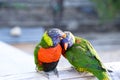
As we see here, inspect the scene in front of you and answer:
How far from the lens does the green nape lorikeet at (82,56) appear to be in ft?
4.53

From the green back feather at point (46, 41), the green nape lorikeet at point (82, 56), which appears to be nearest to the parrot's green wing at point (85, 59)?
the green nape lorikeet at point (82, 56)

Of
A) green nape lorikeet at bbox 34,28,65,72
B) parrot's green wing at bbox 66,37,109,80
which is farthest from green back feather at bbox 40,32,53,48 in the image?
parrot's green wing at bbox 66,37,109,80

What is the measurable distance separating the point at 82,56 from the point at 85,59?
0.02 metres

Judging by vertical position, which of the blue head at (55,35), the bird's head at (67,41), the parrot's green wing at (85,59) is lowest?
the parrot's green wing at (85,59)

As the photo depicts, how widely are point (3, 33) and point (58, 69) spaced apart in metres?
2.34

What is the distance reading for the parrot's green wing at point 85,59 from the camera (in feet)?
4.53

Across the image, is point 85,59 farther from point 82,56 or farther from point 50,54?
point 50,54

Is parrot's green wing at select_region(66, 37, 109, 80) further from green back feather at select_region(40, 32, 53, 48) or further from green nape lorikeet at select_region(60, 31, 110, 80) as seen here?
green back feather at select_region(40, 32, 53, 48)

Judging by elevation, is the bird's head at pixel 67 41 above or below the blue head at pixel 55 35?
below

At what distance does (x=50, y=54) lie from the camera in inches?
53.7

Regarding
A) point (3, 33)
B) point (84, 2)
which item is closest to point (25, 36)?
point (3, 33)

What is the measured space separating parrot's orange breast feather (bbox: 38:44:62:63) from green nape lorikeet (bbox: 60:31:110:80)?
0.04 m

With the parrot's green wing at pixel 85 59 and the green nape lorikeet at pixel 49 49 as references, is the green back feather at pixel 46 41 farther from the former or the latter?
the parrot's green wing at pixel 85 59

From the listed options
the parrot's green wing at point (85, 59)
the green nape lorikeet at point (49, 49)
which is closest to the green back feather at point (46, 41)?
the green nape lorikeet at point (49, 49)
